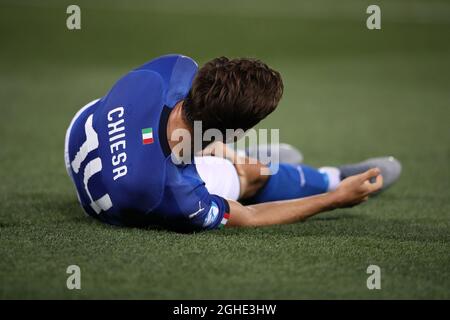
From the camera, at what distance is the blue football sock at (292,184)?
2.95 m

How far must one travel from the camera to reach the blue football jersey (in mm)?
2320

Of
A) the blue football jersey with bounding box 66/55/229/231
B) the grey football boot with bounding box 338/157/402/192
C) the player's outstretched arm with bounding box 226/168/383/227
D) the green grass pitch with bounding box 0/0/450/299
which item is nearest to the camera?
the green grass pitch with bounding box 0/0/450/299

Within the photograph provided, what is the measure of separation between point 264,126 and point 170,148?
311cm

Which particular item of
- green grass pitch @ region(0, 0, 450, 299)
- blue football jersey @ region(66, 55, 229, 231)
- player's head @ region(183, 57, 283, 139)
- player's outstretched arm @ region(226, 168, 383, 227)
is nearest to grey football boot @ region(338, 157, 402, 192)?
green grass pitch @ region(0, 0, 450, 299)

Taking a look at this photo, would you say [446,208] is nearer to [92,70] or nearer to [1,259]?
[1,259]

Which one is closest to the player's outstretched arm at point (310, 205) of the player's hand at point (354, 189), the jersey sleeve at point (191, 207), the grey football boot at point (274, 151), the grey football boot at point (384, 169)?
the player's hand at point (354, 189)

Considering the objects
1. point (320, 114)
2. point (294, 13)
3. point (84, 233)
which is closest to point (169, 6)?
point (294, 13)

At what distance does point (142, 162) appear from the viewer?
2.32 metres

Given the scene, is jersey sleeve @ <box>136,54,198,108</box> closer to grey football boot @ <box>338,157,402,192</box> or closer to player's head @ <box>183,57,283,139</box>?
player's head @ <box>183,57,283,139</box>

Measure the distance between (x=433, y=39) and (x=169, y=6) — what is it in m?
3.51

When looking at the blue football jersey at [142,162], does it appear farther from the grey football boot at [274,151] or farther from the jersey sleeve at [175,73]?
the grey football boot at [274,151]

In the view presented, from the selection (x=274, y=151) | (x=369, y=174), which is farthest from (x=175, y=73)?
(x=274, y=151)

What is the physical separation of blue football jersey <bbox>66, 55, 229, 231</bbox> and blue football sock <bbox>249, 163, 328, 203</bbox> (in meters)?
0.49

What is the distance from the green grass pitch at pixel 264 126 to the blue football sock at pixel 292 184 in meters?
0.15
